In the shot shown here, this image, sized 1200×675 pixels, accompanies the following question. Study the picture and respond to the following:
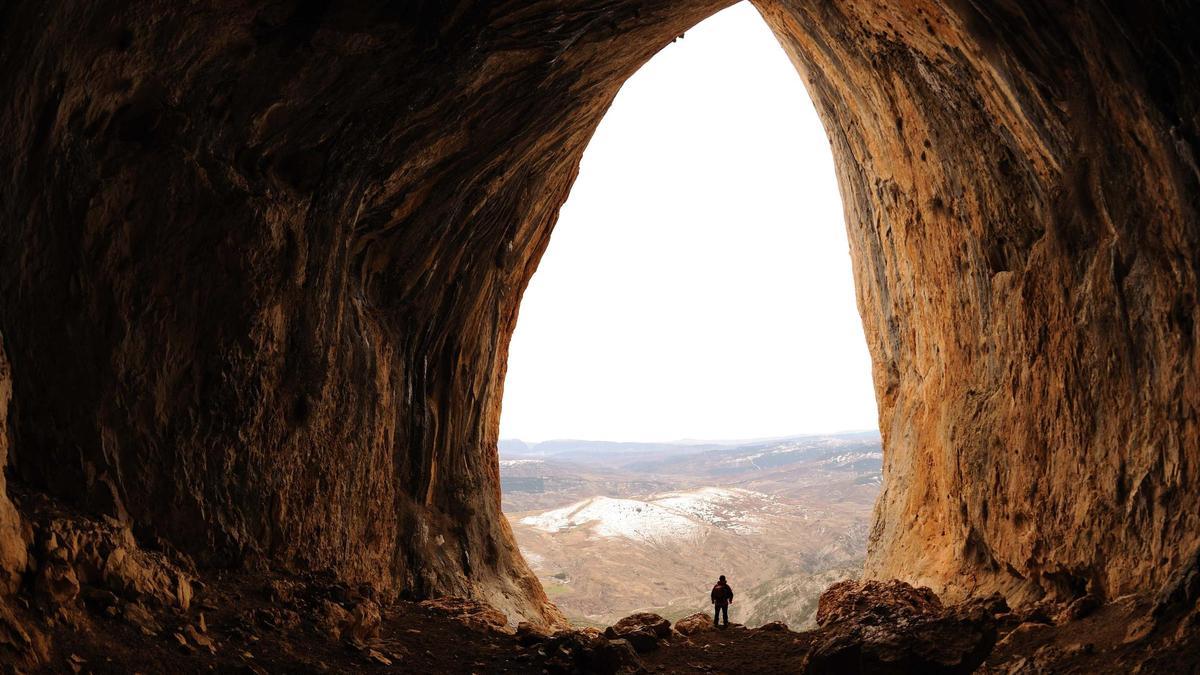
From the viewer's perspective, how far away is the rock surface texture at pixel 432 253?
7.62 metres

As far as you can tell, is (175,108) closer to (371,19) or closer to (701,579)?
(371,19)

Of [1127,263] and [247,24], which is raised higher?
[247,24]

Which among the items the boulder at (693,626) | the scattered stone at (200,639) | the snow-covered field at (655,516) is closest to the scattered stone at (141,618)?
the scattered stone at (200,639)

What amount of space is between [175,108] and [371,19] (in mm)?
2497

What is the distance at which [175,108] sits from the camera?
830cm

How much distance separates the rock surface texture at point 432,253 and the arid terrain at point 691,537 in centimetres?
2836

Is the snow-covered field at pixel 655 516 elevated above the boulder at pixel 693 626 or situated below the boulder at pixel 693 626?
below

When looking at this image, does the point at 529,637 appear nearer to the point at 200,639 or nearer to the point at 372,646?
the point at 372,646

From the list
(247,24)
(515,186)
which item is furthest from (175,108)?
(515,186)

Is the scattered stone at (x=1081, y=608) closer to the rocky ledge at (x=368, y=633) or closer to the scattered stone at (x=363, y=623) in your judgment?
the rocky ledge at (x=368, y=633)

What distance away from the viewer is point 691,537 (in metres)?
90.8

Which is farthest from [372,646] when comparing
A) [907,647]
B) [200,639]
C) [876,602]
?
[876,602]

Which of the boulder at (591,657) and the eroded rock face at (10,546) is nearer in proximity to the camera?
the eroded rock face at (10,546)

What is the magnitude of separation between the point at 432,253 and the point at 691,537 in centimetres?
8135
